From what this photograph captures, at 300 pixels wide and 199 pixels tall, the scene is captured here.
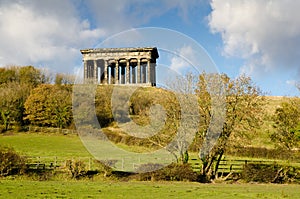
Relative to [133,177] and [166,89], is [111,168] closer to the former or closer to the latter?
[133,177]

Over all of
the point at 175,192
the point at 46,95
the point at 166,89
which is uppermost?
the point at 46,95

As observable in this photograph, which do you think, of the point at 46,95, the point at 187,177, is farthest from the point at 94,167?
the point at 46,95

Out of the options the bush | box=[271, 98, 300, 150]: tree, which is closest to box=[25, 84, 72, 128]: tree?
box=[271, 98, 300, 150]: tree

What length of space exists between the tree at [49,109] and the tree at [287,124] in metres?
34.5

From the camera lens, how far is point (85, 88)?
59.7m

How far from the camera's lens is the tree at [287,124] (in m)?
43.8

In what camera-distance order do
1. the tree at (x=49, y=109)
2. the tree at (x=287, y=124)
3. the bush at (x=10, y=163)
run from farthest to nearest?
the tree at (x=49, y=109) → the tree at (x=287, y=124) → the bush at (x=10, y=163)

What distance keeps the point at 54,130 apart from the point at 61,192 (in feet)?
153

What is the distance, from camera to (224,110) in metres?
26.9

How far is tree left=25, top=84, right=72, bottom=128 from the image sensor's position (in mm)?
63906

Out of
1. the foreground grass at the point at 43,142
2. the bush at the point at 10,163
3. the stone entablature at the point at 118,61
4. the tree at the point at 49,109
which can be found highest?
the stone entablature at the point at 118,61

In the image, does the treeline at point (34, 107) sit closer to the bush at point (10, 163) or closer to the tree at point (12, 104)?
the tree at point (12, 104)

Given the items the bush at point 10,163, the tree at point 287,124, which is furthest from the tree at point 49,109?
the bush at point 10,163

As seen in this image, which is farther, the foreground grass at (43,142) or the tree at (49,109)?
the tree at (49,109)
